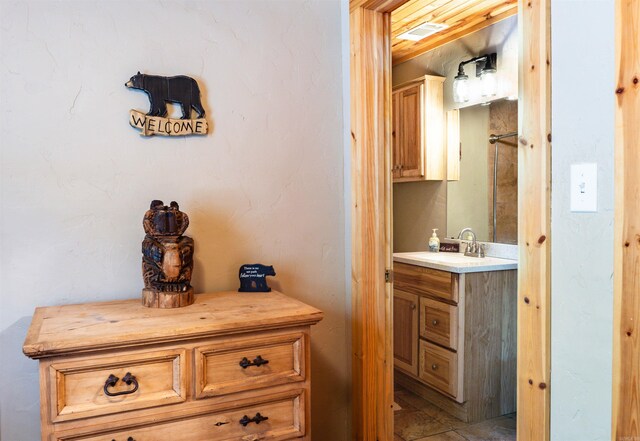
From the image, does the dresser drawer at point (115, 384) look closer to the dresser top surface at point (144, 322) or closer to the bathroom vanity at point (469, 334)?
the dresser top surface at point (144, 322)

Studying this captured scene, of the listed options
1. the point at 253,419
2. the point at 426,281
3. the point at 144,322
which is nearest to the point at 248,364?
the point at 253,419

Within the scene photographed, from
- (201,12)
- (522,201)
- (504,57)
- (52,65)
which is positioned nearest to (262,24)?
(201,12)

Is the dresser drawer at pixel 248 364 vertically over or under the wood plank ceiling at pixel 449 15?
under

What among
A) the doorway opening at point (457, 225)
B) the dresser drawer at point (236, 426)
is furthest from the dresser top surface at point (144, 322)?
the doorway opening at point (457, 225)

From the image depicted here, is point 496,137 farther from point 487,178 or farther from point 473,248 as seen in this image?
point 473,248

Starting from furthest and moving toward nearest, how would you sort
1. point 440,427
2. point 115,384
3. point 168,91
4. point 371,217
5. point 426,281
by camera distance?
1. point 426,281
2. point 440,427
3. point 371,217
4. point 168,91
5. point 115,384

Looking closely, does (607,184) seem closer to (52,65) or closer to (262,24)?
(262,24)

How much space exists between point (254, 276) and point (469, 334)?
1544 millimetres

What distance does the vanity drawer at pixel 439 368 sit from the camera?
9.29 feet

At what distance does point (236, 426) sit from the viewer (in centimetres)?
142

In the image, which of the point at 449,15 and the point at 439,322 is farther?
the point at 449,15

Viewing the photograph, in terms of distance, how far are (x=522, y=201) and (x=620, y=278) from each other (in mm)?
297

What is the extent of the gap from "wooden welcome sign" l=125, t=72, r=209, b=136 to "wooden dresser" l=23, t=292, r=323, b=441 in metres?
0.64

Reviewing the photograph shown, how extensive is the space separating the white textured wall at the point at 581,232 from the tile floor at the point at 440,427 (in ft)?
5.37
